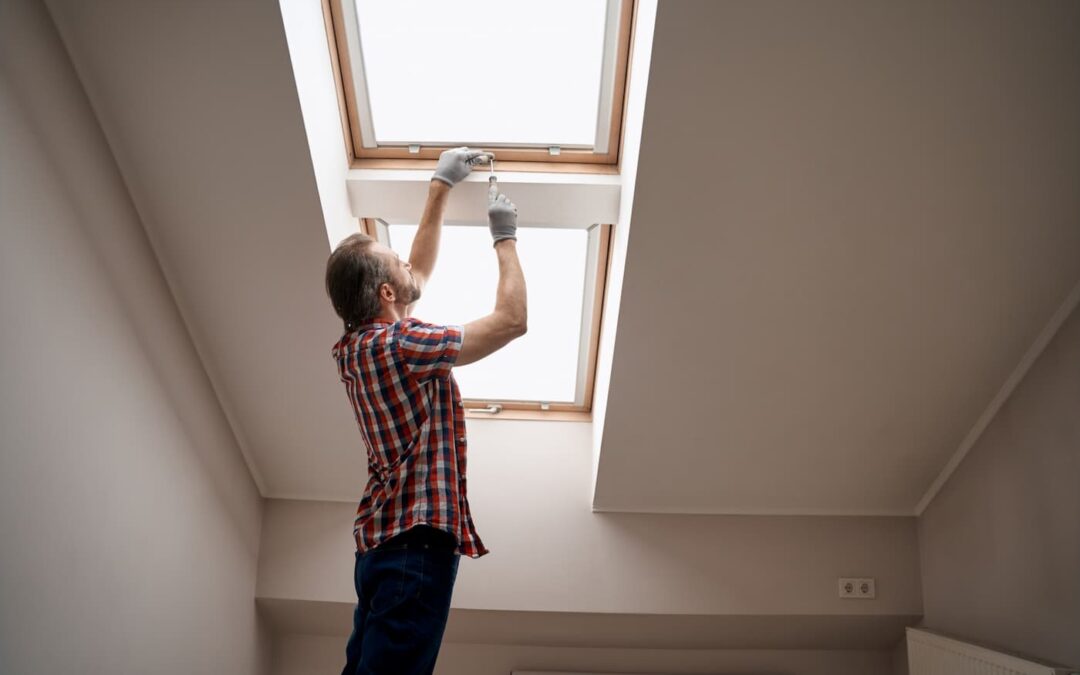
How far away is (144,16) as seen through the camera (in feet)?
6.34

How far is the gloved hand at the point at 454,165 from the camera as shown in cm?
242

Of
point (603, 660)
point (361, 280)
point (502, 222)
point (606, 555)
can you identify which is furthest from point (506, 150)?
point (603, 660)

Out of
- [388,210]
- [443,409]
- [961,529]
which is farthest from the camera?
[961,529]

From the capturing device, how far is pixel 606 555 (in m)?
3.27

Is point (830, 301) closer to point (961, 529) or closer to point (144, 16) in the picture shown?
point (961, 529)

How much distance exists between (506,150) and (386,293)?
0.87m

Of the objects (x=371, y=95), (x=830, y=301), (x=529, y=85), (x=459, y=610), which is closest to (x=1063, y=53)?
(x=830, y=301)

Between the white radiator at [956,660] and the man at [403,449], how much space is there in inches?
64.1

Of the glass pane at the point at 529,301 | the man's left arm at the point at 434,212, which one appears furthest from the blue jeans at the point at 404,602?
the glass pane at the point at 529,301

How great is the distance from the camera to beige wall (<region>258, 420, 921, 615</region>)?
3230 mm

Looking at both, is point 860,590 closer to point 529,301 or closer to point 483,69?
point 529,301

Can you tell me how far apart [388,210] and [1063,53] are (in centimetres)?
172

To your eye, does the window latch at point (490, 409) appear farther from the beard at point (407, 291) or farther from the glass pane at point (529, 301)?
the beard at point (407, 291)

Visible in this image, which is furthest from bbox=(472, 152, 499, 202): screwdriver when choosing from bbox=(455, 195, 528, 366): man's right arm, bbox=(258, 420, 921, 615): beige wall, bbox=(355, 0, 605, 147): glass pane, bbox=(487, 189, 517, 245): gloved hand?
bbox=(258, 420, 921, 615): beige wall
